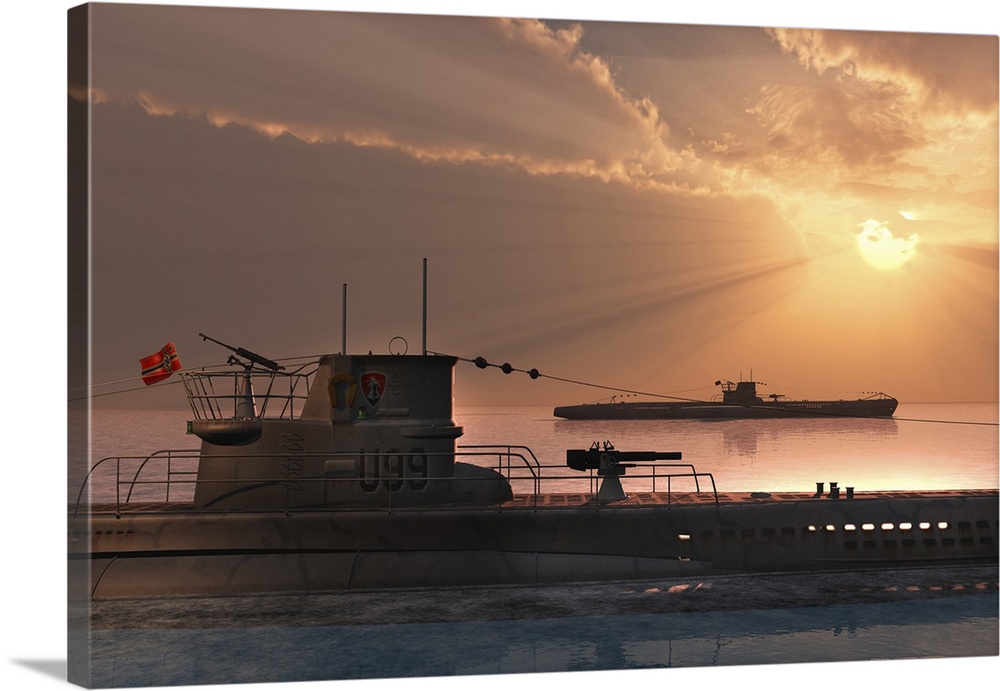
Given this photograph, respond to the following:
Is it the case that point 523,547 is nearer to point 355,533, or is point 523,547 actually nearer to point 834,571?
point 355,533

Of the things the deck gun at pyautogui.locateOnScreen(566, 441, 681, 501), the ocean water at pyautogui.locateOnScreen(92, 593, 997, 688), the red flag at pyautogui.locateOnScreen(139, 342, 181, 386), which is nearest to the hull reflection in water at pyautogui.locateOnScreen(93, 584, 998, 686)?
the ocean water at pyautogui.locateOnScreen(92, 593, 997, 688)

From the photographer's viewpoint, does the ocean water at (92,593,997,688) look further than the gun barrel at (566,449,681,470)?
No

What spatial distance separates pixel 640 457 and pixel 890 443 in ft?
252

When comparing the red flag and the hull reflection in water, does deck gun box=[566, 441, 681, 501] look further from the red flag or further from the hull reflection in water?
the red flag

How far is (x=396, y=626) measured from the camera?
11.5m

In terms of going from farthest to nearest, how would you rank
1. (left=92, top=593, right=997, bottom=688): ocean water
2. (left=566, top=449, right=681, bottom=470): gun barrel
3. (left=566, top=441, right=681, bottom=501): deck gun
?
(left=566, top=441, right=681, bottom=501): deck gun, (left=566, top=449, right=681, bottom=470): gun barrel, (left=92, top=593, right=997, bottom=688): ocean water

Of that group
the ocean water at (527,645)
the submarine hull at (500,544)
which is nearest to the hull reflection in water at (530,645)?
the ocean water at (527,645)

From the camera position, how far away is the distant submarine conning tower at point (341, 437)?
14.6 metres

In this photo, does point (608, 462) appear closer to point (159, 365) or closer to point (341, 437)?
point (341, 437)

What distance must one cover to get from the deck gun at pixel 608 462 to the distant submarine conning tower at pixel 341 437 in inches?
48.6

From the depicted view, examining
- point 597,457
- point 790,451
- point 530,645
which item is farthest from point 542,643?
point 790,451

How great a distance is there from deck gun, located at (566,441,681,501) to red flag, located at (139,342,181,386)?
5.65 metres

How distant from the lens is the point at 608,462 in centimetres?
1534

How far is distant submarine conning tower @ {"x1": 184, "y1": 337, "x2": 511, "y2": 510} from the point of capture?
48.0 ft
